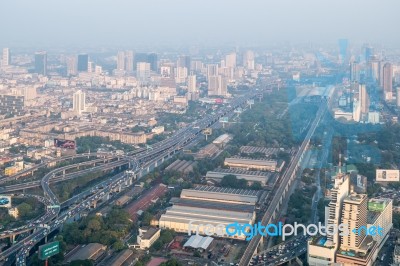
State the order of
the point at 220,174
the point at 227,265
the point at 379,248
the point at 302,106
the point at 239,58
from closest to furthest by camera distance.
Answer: the point at 227,265 → the point at 379,248 → the point at 220,174 → the point at 302,106 → the point at 239,58

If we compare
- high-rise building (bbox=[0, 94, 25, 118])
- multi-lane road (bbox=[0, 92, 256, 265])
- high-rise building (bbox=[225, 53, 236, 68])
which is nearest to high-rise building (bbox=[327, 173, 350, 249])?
multi-lane road (bbox=[0, 92, 256, 265])

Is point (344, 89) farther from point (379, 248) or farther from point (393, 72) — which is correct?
point (379, 248)

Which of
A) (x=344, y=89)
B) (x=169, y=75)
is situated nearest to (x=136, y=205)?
(x=344, y=89)

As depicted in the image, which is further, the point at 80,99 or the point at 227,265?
the point at 80,99

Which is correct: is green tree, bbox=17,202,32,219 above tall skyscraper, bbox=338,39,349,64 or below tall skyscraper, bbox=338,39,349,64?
below

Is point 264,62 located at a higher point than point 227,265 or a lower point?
higher

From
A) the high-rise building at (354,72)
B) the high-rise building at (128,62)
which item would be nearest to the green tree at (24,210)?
the high-rise building at (354,72)

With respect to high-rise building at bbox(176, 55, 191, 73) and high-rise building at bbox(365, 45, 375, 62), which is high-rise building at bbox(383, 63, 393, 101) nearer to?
high-rise building at bbox(365, 45, 375, 62)
